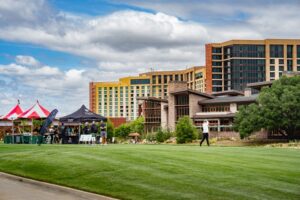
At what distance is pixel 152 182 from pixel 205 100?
7567 centimetres

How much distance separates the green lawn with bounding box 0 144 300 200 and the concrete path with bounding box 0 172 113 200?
41 centimetres

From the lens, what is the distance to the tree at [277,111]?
5869cm

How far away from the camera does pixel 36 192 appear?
642 inches

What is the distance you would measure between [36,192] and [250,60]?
149 metres

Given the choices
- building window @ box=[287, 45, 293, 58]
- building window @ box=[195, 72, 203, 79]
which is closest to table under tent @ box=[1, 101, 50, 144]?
building window @ box=[287, 45, 293, 58]

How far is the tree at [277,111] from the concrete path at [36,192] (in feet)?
146

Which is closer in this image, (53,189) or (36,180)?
(53,189)

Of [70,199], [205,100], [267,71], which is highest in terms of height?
[267,71]

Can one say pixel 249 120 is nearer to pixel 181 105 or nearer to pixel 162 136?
pixel 162 136

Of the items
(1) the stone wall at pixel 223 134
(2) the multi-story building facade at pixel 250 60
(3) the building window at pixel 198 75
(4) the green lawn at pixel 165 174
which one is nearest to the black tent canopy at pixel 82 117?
(4) the green lawn at pixel 165 174

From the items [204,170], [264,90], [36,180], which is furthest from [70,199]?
[264,90]

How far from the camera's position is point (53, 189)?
16.6 metres

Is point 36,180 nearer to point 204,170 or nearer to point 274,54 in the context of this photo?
point 204,170

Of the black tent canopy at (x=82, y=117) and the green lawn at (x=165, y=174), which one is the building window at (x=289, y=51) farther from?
the green lawn at (x=165, y=174)
